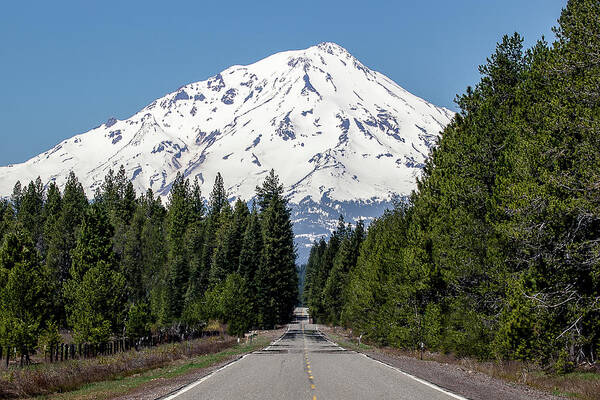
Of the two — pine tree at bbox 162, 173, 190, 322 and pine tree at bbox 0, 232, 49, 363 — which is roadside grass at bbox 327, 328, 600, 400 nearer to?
pine tree at bbox 0, 232, 49, 363

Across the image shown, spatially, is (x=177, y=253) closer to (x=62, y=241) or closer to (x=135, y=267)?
(x=135, y=267)

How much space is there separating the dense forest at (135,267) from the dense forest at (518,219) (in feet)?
78.5

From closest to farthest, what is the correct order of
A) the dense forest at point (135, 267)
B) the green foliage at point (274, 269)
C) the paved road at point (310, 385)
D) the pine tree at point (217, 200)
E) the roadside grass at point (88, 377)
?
the paved road at point (310, 385) < the roadside grass at point (88, 377) < the dense forest at point (135, 267) < the green foliage at point (274, 269) < the pine tree at point (217, 200)

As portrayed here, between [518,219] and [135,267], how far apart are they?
3014 inches

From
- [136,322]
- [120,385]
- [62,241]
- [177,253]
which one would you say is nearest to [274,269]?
[177,253]

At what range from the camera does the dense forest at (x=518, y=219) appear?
63.2 ft

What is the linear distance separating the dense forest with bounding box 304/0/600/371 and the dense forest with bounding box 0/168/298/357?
23934mm

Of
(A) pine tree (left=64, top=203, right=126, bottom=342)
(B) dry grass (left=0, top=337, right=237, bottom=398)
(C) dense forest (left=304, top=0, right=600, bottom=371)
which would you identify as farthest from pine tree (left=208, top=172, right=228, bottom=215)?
(B) dry grass (left=0, top=337, right=237, bottom=398)

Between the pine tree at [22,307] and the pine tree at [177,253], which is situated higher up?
the pine tree at [177,253]

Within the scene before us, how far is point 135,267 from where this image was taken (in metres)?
89.8

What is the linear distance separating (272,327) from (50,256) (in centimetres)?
3391

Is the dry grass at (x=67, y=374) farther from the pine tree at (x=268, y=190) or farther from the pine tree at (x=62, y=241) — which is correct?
the pine tree at (x=268, y=190)

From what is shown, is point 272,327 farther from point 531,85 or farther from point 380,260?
point 531,85

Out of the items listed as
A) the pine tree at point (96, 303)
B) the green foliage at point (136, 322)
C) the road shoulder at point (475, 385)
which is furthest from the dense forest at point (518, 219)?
→ the green foliage at point (136, 322)
